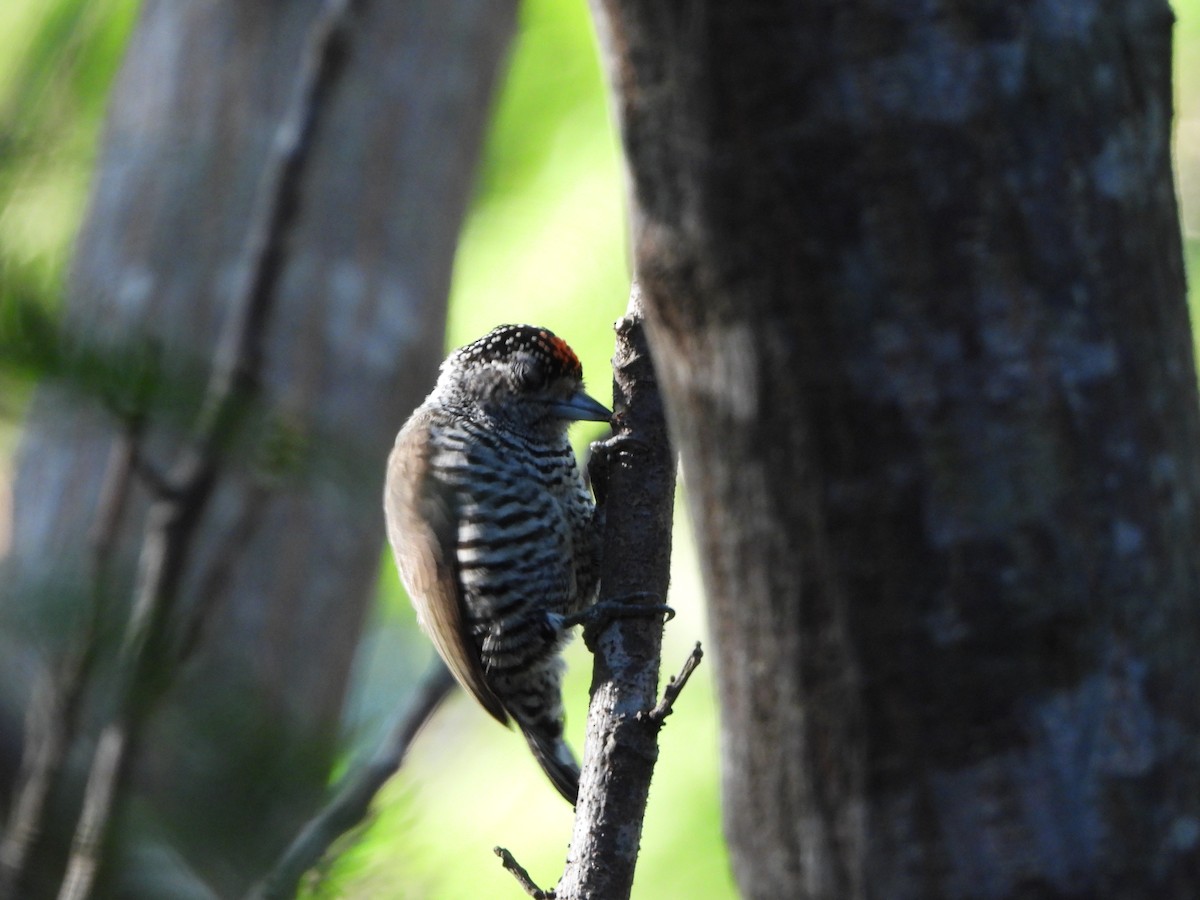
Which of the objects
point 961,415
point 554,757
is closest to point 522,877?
point 554,757

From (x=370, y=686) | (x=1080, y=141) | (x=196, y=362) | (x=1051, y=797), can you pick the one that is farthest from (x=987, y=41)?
(x=370, y=686)

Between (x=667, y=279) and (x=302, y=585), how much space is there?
136 inches

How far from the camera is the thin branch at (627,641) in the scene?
189 centimetres

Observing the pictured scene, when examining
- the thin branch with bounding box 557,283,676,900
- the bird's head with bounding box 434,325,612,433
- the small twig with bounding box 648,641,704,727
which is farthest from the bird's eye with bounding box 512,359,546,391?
the small twig with bounding box 648,641,704,727

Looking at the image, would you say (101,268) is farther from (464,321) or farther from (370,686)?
(464,321)

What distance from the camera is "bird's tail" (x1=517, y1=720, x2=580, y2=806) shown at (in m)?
3.20

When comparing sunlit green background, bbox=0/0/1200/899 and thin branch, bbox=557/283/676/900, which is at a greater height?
sunlit green background, bbox=0/0/1200/899

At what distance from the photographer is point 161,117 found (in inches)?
175

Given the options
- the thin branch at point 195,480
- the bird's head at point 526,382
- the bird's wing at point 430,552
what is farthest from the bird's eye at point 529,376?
the thin branch at point 195,480

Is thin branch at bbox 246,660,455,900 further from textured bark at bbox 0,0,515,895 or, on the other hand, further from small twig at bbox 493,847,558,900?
textured bark at bbox 0,0,515,895

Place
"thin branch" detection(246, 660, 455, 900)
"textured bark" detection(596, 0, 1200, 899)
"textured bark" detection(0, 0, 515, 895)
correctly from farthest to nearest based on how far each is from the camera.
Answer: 1. "textured bark" detection(0, 0, 515, 895)
2. "thin branch" detection(246, 660, 455, 900)
3. "textured bark" detection(596, 0, 1200, 899)

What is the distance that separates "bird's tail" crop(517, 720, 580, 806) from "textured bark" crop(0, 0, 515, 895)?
2.84 ft

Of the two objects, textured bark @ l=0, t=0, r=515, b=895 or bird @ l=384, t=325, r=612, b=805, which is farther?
textured bark @ l=0, t=0, r=515, b=895

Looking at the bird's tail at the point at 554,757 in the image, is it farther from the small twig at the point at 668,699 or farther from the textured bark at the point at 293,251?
the small twig at the point at 668,699
